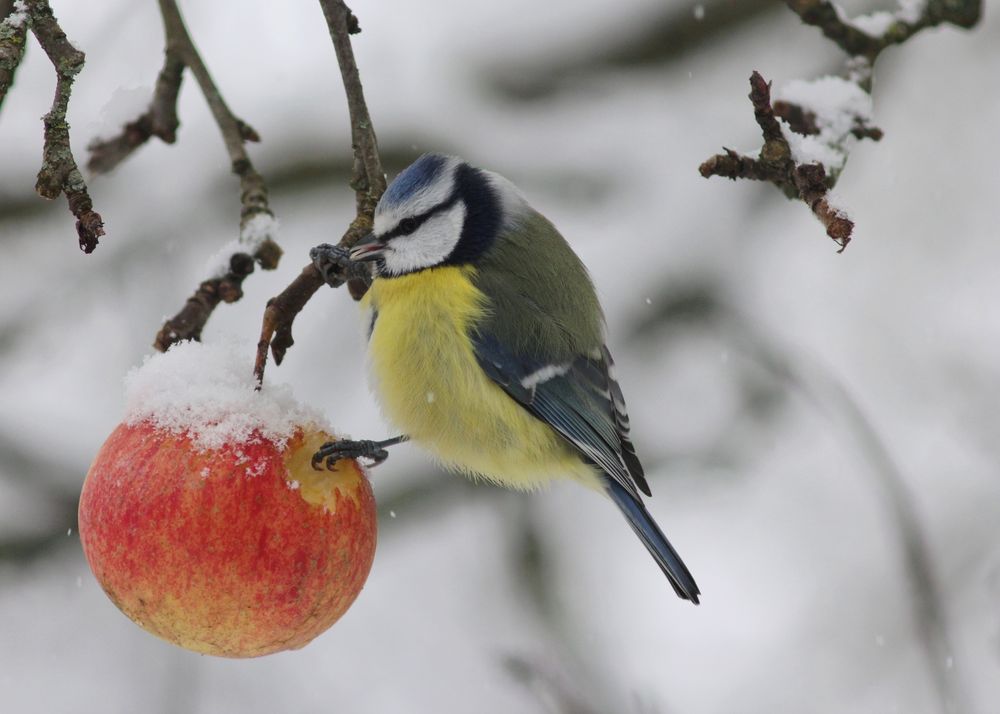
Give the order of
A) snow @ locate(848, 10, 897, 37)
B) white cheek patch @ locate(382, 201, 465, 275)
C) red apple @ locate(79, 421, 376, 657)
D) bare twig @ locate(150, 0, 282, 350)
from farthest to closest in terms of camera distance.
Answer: snow @ locate(848, 10, 897, 37)
white cheek patch @ locate(382, 201, 465, 275)
bare twig @ locate(150, 0, 282, 350)
red apple @ locate(79, 421, 376, 657)

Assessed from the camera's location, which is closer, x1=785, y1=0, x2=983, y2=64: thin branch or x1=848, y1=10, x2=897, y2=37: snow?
x1=785, y1=0, x2=983, y2=64: thin branch

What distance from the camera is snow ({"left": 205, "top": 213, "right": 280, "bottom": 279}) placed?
199 cm

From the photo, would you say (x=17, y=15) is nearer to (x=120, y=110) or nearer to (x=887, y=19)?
(x=120, y=110)

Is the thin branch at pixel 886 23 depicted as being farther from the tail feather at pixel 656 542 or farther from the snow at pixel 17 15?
the snow at pixel 17 15

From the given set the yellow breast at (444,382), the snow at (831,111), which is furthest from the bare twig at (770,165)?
the yellow breast at (444,382)

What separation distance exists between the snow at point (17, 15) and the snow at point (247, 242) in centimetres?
59

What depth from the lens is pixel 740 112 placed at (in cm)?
494

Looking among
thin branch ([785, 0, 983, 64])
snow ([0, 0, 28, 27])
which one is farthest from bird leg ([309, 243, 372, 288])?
thin branch ([785, 0, 983, 64])

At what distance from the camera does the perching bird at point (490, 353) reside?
2.31 meters

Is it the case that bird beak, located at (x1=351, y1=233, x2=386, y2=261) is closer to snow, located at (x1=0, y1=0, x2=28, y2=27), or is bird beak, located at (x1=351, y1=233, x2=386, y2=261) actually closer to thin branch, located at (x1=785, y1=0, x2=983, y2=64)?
snow, located at (x1=0, y1=0, x2=28, y2=27)

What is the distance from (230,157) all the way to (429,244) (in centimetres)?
47

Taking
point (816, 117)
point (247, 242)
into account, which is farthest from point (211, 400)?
point (816, 117)

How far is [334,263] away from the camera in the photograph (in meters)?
1.85

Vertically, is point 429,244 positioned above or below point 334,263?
below
